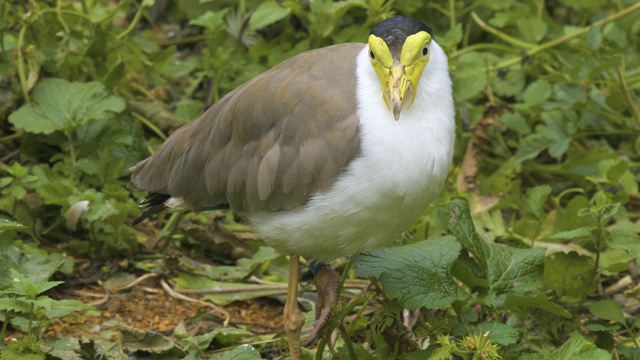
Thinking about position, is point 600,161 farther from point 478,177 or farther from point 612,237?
point 612,237

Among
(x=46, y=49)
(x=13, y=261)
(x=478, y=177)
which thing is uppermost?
(x=46, y=49)

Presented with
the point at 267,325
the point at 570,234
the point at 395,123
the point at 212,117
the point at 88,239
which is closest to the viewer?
the point at 395,123

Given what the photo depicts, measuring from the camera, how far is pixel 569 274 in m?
4.68

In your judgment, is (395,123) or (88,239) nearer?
(395,123)

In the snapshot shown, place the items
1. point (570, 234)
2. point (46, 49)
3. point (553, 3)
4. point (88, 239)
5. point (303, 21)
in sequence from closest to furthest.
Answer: point (570, 234), point (88, 239), point (46, 49), point (303, 21), point (553, 3)

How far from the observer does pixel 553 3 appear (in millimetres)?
7875

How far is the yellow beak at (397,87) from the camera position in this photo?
3.92 metres

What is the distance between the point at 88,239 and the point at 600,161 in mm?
2971

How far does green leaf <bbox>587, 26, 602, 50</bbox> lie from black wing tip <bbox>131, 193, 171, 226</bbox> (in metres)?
2.56

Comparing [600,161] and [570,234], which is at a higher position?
[570,234]

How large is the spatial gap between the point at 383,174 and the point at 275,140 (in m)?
0.63

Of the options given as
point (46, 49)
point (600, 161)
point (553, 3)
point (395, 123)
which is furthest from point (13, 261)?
point (553, 3)

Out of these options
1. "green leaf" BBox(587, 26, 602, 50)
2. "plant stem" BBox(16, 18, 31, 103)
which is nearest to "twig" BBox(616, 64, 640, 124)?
"green leaf" BBox(587, 26, 602, 50)

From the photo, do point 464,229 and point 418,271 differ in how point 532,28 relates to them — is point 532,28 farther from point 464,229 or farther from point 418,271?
point 418,271
